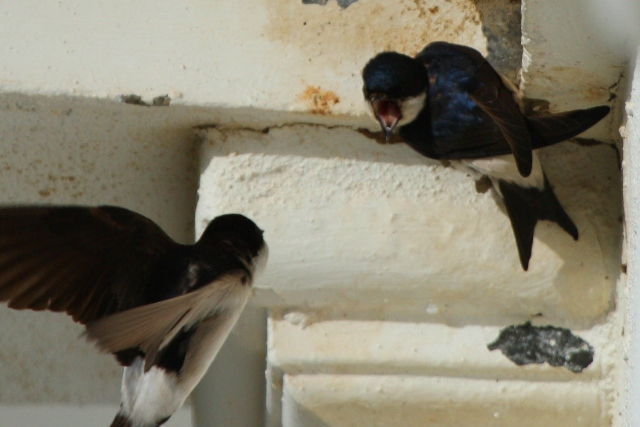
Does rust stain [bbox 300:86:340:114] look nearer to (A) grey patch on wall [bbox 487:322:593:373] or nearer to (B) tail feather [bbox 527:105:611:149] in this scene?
(B) tail feather [bbox 527:105:611:149]

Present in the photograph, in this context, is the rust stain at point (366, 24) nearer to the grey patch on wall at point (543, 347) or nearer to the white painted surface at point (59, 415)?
the grey patch on wall at point (543, 347)

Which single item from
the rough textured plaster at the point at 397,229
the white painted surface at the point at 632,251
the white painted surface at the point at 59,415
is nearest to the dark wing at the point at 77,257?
the rough textured plaster at the point at 397,229

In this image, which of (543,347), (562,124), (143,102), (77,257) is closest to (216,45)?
(143,102)

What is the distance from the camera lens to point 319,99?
1.62 meters

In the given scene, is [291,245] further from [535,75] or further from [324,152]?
[535,75]

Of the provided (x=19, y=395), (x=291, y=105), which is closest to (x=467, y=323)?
(x=291, y=105)

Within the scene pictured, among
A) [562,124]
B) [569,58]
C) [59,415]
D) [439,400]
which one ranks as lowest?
[59,415]

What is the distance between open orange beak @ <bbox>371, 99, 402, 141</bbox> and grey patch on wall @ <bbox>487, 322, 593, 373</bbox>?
30 cm

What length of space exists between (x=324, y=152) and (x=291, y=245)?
142 millimetres

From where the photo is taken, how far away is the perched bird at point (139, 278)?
58.8 inches

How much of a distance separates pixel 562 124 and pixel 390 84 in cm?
23

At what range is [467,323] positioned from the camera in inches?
62.3

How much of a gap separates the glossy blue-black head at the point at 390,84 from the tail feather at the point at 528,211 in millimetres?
171

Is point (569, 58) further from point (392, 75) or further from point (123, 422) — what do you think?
point (123, 422)
